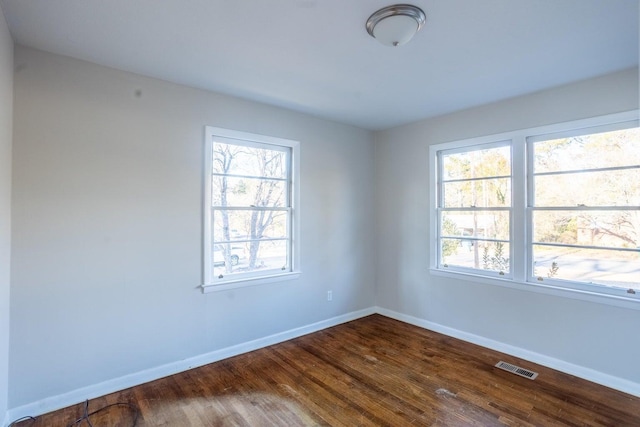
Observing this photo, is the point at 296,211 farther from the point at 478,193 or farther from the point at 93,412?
the point at 93,412

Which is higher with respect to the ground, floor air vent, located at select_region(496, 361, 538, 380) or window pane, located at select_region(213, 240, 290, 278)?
window pane, located at select_region(213, 240, 290, 278)

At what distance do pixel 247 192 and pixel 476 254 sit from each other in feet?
8.80

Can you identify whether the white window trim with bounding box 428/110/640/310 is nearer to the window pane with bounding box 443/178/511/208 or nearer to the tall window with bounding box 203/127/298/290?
the window pane with bounding box 443/178/511/208

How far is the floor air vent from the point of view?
2807mm

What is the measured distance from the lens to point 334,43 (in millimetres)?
2203

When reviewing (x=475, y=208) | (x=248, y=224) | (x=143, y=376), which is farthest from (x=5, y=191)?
(x=475, y=208)

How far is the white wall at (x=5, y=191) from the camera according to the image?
76.8 inches

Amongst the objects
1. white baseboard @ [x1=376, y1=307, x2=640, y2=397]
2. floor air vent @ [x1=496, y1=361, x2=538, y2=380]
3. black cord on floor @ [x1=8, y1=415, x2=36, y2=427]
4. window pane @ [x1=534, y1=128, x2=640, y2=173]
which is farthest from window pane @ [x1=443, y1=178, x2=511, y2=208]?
black cord on floor @ [x1=8, y1=415, x2=36, y2=427]

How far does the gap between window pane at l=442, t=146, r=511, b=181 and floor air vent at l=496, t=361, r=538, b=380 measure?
1.91 metres

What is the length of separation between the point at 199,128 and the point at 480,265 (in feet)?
11.0

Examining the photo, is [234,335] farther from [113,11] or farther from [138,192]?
[113,11]

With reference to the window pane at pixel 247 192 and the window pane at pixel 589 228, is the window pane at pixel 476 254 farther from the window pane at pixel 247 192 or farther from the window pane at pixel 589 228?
the window pane at pixel 247 192

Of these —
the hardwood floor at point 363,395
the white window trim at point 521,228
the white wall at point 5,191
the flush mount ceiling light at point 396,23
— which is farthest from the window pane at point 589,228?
the white wall at point 5,191

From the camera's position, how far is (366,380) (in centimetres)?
275
